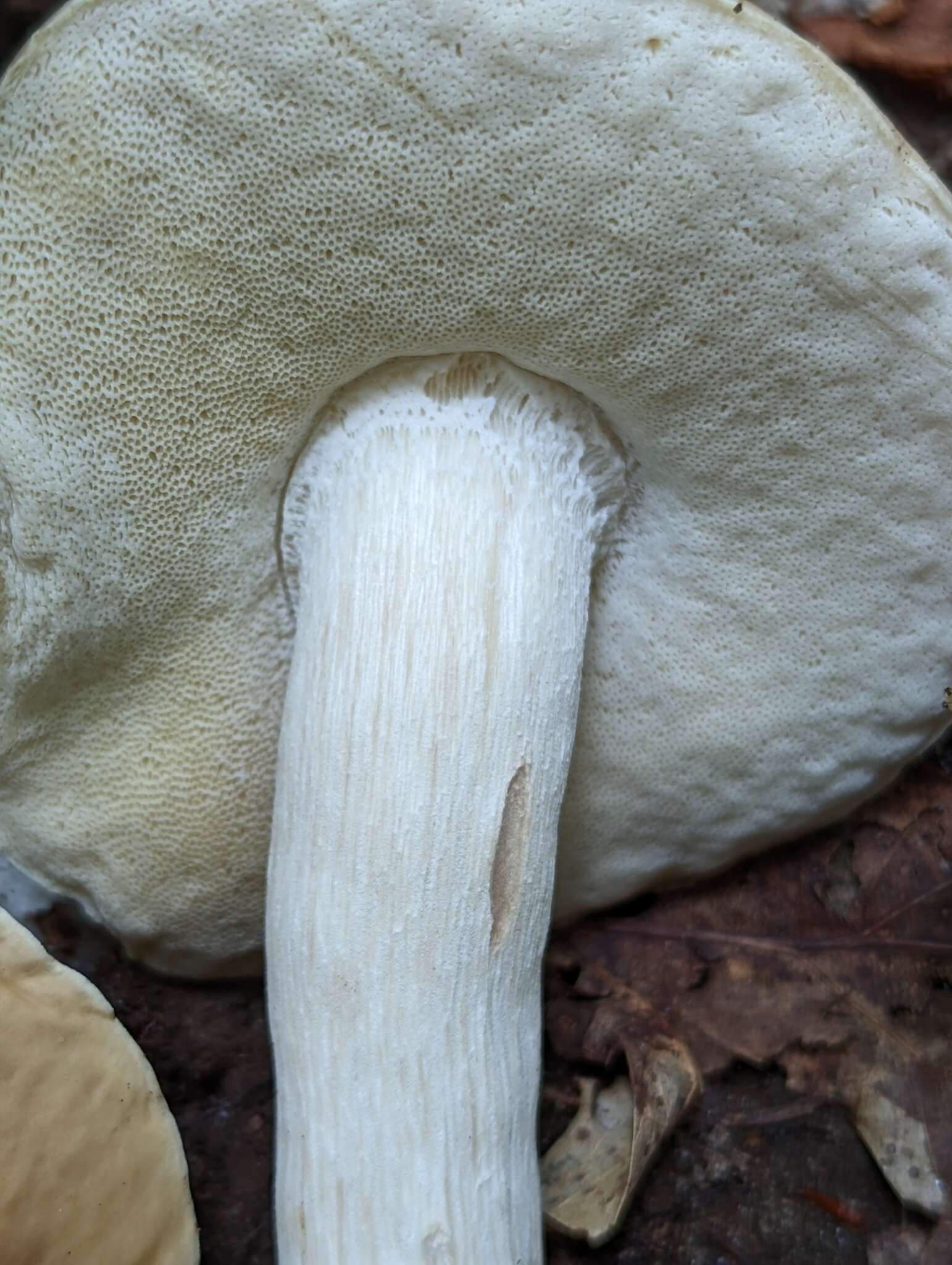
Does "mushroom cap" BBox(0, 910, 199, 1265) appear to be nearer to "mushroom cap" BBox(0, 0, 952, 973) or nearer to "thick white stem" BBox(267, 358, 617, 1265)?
"thick white stem" BBox(267, 358, 617, 1265)

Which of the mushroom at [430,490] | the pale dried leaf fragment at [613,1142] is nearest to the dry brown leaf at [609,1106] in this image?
the pale dried leaf fragment at [613,1142]

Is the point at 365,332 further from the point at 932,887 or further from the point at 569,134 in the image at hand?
the point at 932,887

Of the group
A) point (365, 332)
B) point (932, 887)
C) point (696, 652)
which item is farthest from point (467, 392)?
point (932, 887)

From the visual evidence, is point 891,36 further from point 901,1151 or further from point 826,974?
point 901,1151

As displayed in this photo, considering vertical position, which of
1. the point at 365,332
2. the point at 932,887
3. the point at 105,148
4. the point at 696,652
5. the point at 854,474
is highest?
the point at 105,148

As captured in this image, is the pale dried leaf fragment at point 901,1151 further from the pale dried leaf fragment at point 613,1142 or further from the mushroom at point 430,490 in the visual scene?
the mushroom at point 430,490

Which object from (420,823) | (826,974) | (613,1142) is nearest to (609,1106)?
(613,1142)
